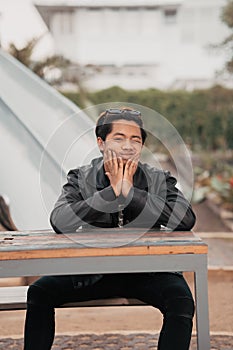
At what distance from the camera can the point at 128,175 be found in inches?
106

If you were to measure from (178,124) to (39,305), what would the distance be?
43.6ft

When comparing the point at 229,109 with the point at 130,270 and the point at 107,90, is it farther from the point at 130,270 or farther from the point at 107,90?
the point at 130,270

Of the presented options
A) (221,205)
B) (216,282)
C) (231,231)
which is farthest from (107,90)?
(216,282)

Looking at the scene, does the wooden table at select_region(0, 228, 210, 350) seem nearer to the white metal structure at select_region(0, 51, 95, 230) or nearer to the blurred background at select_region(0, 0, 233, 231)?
the blurred background at select_region(0, 0, 233, 231)

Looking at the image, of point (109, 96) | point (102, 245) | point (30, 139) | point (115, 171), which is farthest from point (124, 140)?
point (109, 96)

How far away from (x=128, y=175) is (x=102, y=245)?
1.09 feet

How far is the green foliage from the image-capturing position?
15234 millimetres

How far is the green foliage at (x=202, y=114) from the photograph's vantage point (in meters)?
15.2

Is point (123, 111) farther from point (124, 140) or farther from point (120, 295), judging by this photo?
point (120, 295)

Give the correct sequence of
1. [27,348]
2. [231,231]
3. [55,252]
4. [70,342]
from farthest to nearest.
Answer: [231,231], [70,342], [27,348], [55,252]

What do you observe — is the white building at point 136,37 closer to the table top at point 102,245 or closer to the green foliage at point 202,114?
the green foliage at point 202,114

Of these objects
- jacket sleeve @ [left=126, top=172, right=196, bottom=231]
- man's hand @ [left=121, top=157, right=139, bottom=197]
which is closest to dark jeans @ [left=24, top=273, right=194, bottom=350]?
jacket sleeve @ [left=126, top=172, right=196, bottom=231]

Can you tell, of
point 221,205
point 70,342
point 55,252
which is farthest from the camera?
point 221,205

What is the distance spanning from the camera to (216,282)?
16.7 ft
